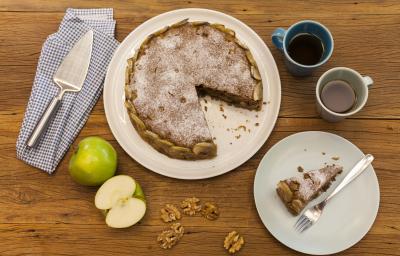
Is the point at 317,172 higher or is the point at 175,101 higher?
the point at 175,101

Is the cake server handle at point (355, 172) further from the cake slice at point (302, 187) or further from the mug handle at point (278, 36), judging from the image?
the mug handle at point (278, 36)

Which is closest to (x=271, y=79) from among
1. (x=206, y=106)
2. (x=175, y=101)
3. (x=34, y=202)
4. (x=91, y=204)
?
(x=206, y=106)

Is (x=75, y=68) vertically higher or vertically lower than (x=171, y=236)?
higher

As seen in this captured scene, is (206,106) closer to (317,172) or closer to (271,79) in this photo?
(271,79)

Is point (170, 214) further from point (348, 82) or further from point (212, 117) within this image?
point (348, 82)

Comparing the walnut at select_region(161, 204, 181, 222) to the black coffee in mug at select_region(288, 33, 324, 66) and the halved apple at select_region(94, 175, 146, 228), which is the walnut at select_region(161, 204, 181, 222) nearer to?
the halved apple at select_region(94, 175, 146, 228)

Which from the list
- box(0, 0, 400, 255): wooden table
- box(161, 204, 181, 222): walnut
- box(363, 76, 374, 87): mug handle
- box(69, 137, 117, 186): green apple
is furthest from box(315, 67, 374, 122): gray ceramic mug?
box(69, 137, 117, 186): green apple

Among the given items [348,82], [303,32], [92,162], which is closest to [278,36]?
[303,32]
